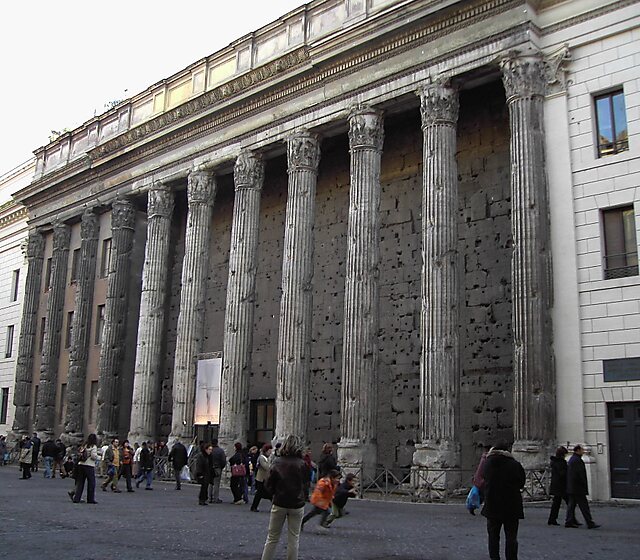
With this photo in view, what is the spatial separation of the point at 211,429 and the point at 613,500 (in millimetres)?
15579

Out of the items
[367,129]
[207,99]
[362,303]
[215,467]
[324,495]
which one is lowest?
[324,495]

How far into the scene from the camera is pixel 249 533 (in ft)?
39.6

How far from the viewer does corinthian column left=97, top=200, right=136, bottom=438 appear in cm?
3084

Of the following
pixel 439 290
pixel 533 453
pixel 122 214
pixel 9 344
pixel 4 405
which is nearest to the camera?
pixel 533 453

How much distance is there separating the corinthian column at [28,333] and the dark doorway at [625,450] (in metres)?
29.4

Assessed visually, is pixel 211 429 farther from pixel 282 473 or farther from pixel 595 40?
pixel 282 473

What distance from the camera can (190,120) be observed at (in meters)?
29.1

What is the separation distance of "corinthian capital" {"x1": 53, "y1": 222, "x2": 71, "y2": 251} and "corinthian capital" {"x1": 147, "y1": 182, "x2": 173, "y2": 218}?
326 inches

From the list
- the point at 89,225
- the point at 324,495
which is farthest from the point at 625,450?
the point at 89,225

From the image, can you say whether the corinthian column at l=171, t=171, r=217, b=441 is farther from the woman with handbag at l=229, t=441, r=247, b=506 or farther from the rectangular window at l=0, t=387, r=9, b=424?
the rectangular window at l=0, t=387, r=9, b=424

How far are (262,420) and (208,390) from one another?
3.62 metres

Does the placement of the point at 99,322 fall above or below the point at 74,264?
below

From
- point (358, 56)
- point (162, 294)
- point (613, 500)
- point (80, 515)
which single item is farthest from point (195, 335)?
point (613, 500)

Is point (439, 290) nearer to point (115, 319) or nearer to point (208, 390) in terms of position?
point (208, 390)
